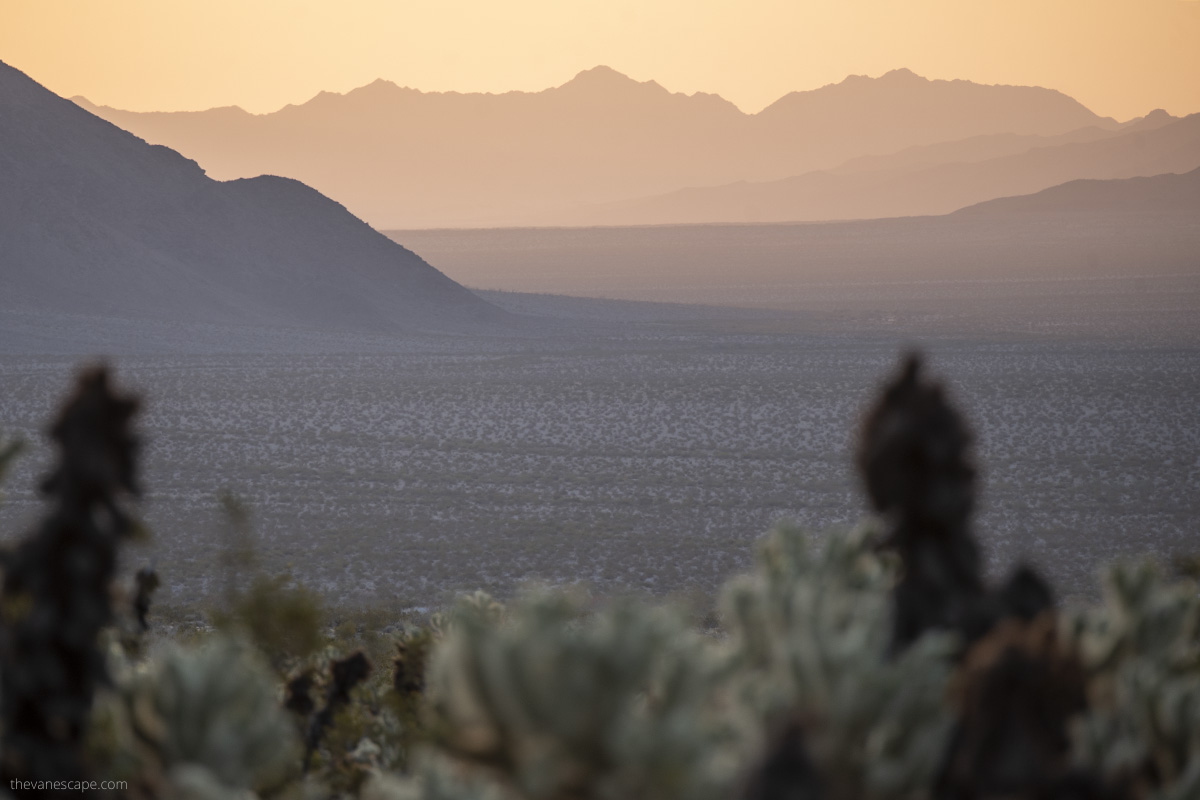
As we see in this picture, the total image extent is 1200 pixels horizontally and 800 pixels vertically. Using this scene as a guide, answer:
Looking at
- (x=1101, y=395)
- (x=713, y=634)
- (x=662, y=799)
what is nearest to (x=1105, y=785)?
(x=662, y=799)

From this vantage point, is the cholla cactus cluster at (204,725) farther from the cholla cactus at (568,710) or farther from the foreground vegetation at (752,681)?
the cholla cactus at (568,710)

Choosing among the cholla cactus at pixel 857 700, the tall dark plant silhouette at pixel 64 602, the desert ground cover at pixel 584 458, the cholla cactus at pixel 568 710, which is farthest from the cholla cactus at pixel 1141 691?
the desert ground cover at pixel 584 458

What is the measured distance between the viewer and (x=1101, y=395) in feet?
163

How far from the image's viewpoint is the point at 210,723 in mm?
3961

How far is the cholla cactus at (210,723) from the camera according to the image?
3918 mm

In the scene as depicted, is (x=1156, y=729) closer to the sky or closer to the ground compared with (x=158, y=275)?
closer to the ground

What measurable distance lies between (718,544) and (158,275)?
60.5 meters

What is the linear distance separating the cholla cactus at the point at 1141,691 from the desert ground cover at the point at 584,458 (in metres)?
15.5

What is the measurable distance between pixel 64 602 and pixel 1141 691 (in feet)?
12.4

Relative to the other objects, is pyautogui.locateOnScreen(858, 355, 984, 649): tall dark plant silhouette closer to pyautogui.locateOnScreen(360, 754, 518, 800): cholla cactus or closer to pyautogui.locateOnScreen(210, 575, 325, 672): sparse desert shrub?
pyautogui.locateOnScreen(360, 754, 518, 800): cholla cactus

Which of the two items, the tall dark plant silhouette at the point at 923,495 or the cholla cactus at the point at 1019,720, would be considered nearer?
the cholla cactus at the point at 1019,720

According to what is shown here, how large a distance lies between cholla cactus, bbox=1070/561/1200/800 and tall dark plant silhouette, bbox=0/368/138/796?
341cm

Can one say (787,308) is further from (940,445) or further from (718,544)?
(940,445)

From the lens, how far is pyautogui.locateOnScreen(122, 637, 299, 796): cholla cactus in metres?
3.92
